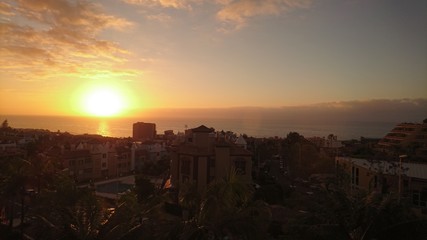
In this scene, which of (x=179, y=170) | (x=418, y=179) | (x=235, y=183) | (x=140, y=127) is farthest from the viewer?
(x=140, y=127)

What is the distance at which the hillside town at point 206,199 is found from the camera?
528 inches

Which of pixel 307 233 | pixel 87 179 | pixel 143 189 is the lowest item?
pixel 87 179

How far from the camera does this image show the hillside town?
528 inches

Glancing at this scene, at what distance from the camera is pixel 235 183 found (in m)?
17.9

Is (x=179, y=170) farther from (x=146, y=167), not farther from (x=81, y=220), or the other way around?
(x=81, y=220)

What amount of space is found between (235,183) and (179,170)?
20.9 metres

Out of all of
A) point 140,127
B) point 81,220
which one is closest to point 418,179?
point 81,220

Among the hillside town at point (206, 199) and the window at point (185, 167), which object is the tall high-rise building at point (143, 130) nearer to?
the hillside town at point (206, 199)

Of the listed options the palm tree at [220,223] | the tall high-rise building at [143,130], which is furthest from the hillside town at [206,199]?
the tall high-rise building at [143,130]

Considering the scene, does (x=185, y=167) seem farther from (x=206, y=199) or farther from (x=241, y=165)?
(x=206, y=199)

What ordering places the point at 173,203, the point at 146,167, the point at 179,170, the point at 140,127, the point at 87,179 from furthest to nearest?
the point at 140,127 < the point at 146,167 < the point at 87,179 < the point at 179,170 < the point at 173,203

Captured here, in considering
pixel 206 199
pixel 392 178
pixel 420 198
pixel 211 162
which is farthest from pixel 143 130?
pixel 206 199

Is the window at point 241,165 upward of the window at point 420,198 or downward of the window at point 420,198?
upward

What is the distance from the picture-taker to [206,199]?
Answer: 14.7 metres
